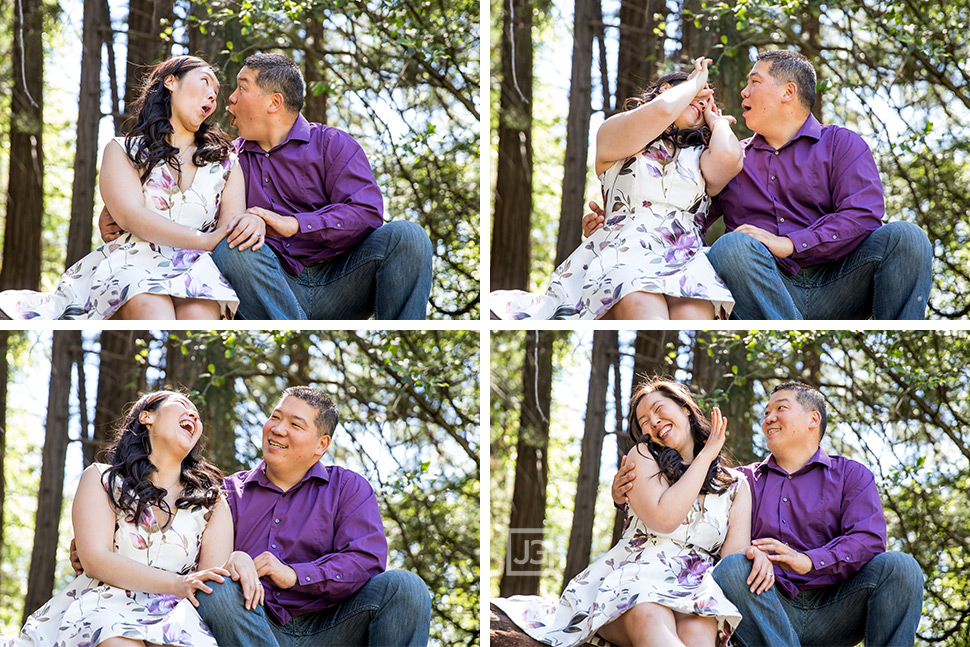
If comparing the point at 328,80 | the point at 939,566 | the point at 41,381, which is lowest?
the point at 939,566

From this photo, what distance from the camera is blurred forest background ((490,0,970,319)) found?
186 inches

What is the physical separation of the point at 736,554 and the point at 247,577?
122cm

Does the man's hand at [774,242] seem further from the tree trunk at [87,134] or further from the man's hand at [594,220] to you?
the tree trunk at [87,134]

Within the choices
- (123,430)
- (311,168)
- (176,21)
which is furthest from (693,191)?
(176,21)

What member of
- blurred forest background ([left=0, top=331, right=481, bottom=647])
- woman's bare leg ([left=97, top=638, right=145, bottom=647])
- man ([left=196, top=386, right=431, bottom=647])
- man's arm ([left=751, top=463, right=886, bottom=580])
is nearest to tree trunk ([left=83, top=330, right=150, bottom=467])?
blurred forest background ([left=0, top=331, right=481, bottom=647])

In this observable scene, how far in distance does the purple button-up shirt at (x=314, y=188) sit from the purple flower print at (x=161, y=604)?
3.14ft

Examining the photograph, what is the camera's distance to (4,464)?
4922 mm

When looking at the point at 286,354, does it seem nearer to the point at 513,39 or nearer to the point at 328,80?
the point at 328,80

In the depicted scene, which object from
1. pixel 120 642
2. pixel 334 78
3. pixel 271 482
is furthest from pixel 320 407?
pixel 334 78

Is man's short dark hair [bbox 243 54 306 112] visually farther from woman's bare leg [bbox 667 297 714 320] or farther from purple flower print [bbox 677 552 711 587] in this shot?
purple flower print [bbox 677 552 711 587]

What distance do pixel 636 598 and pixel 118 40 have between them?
3264 mm

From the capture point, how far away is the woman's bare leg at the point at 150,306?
3.04m

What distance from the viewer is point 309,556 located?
317 centimetres

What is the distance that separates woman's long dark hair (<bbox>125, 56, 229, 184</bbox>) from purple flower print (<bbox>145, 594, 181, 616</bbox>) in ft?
3.61
